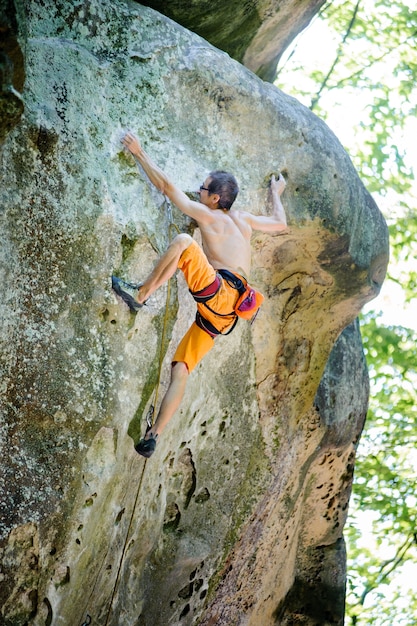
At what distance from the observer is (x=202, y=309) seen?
223 inches

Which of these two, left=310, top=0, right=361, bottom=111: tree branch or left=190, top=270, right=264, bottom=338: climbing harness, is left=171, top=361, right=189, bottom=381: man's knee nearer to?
left=190, top=270, right=264, bottom=338: climbing harness

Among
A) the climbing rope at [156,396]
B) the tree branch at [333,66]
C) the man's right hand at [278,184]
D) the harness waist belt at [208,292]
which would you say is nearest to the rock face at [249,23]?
the man's right hand at [278,184]

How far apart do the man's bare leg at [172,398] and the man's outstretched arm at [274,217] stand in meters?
1.06

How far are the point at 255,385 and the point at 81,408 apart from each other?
79.6 inches

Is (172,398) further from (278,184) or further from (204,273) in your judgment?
(278,184)

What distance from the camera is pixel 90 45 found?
568 centimetres

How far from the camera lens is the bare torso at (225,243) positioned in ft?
18.9

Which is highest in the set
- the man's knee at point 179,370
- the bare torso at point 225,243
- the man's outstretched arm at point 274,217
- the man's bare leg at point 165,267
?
the man's outstretched arm at point 274,217

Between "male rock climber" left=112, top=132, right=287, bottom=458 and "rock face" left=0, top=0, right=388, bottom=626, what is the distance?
0.10 m

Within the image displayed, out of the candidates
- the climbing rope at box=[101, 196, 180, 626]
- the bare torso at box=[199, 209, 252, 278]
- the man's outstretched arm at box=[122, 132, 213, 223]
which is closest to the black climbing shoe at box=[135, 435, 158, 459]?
the climbing rope at box=[101, 196, 180, 626]

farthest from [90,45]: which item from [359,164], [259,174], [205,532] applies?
[359,164]

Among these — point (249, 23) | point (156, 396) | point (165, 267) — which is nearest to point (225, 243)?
point (165, 267)

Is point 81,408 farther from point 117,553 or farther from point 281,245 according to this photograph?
point 281,245

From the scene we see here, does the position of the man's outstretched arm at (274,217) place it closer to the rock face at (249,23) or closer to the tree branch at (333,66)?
the rock face at (249,23)
